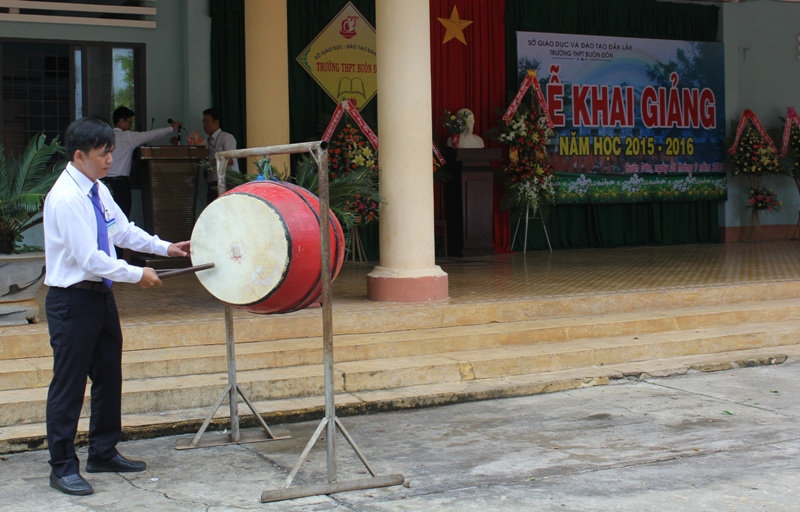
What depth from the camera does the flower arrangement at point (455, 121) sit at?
12398 millimetres

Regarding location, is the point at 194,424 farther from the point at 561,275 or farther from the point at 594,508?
the point at 561,275

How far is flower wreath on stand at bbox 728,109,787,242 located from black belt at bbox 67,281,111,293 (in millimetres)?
12485

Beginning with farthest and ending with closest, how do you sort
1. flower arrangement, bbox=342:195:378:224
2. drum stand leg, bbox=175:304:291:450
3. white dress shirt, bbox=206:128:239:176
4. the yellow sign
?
the yellow sign, white dress shirt, bbox=206:128:239:176, flower arrangement, bbox=342:195:378:224, drum stand leg, bbox=175:304:291:450

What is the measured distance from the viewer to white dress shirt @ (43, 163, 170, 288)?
4281mm

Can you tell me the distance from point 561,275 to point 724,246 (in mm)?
5393

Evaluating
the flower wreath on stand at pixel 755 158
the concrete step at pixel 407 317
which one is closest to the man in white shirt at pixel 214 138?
the concrete step at pixel 407 317

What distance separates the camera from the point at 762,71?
51.5 ft

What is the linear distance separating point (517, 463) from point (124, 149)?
710cm

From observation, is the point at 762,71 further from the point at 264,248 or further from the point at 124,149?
the point at 264,248

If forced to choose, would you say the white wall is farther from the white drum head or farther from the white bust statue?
the white drum head

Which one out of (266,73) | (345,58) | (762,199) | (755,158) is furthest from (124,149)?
(762,199)

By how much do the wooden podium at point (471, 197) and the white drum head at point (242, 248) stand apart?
26.5 ft

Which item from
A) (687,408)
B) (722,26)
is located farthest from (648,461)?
(722,26)

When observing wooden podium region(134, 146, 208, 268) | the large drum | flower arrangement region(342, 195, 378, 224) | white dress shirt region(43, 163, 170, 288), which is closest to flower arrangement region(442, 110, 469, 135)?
flower arrangement region(342, 195, 378, 224)
